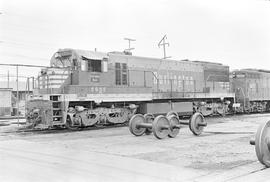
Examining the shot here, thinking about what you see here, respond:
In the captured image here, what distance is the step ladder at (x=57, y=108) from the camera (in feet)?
42.4

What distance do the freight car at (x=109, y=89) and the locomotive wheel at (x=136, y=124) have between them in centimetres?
338

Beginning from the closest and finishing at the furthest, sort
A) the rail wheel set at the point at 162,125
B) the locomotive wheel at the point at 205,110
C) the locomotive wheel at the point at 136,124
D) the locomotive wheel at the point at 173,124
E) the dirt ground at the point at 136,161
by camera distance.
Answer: the dirt ground at the point at 136,161 → the rail wheel set at the point at 162,125 → the locomotive wheel at the point at 173,124 → the locomotive wheel at the point at 136,124 → the locomotive wheel at the point at 205,110

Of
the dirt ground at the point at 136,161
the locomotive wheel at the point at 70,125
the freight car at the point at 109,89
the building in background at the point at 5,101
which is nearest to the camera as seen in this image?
the dirt ground at the point at 136,161

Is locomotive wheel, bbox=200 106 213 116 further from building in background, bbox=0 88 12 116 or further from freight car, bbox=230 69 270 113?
building in background, bbox=0 88 12 116

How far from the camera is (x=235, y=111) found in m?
22.3

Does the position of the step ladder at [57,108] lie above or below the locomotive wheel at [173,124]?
Result: above

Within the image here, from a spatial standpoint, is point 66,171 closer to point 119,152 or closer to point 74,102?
point 119,152

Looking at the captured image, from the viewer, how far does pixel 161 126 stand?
33.1 feet

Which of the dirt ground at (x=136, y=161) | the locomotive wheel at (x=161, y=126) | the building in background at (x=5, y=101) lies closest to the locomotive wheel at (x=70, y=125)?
the dirt ground at (x=136, y=161)

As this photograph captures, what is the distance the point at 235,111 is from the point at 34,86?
44.9ft

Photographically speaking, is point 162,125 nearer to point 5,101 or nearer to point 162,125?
point 162,125

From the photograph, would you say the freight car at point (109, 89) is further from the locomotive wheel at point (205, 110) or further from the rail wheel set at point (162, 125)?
the rail wheel set at point (162, 125)

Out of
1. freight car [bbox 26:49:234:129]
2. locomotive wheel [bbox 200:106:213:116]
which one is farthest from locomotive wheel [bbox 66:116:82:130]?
locomotive wheel [bbox 200:106:213:116]

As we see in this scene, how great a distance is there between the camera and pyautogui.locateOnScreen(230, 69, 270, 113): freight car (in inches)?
907
